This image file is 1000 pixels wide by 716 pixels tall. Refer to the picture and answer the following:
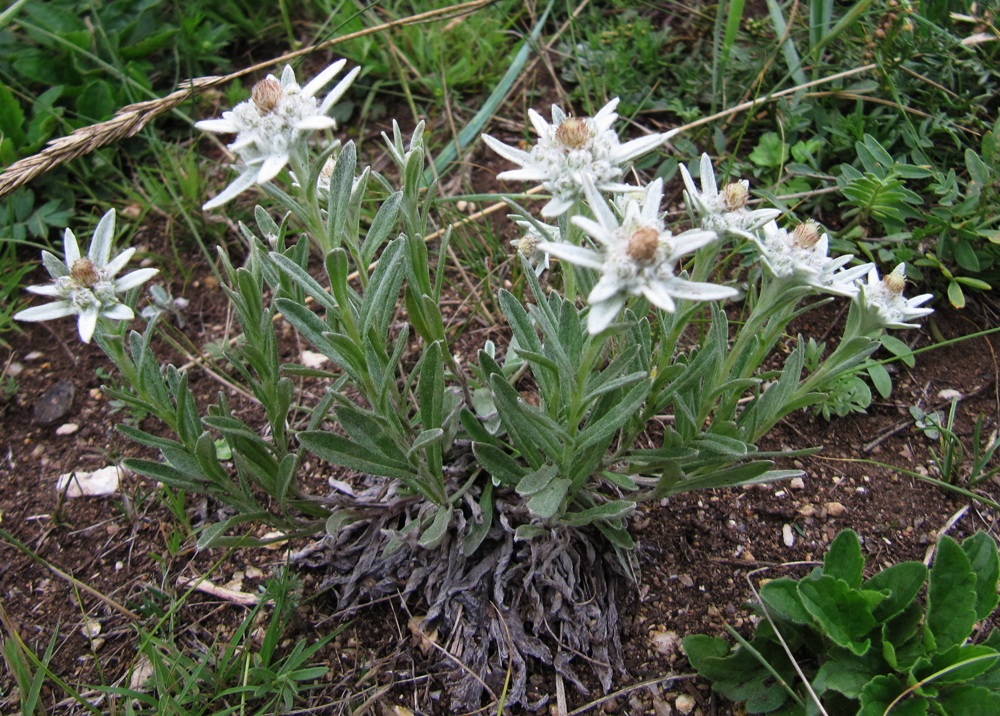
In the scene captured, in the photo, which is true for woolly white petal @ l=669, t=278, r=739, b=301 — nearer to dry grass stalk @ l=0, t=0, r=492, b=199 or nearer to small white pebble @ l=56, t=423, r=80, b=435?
dry grass stalk @ l=0, t=0, r=492, b=199

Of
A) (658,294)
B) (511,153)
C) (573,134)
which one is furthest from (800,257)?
(511,153)

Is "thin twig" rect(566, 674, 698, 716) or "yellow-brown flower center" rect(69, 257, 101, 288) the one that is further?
"thin twig" rect(566, 674, 698, 716)

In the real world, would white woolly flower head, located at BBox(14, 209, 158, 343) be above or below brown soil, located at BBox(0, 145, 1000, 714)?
above

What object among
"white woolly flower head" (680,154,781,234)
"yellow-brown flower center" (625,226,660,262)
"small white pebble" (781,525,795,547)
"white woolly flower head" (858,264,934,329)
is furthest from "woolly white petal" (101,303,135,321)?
"small white pebble" (781,525,795,547)

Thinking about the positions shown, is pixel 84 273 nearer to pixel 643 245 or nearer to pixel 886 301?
pixel 643 245

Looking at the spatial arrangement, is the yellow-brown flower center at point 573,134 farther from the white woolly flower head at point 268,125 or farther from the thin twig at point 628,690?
the thin twig at point 628,690
